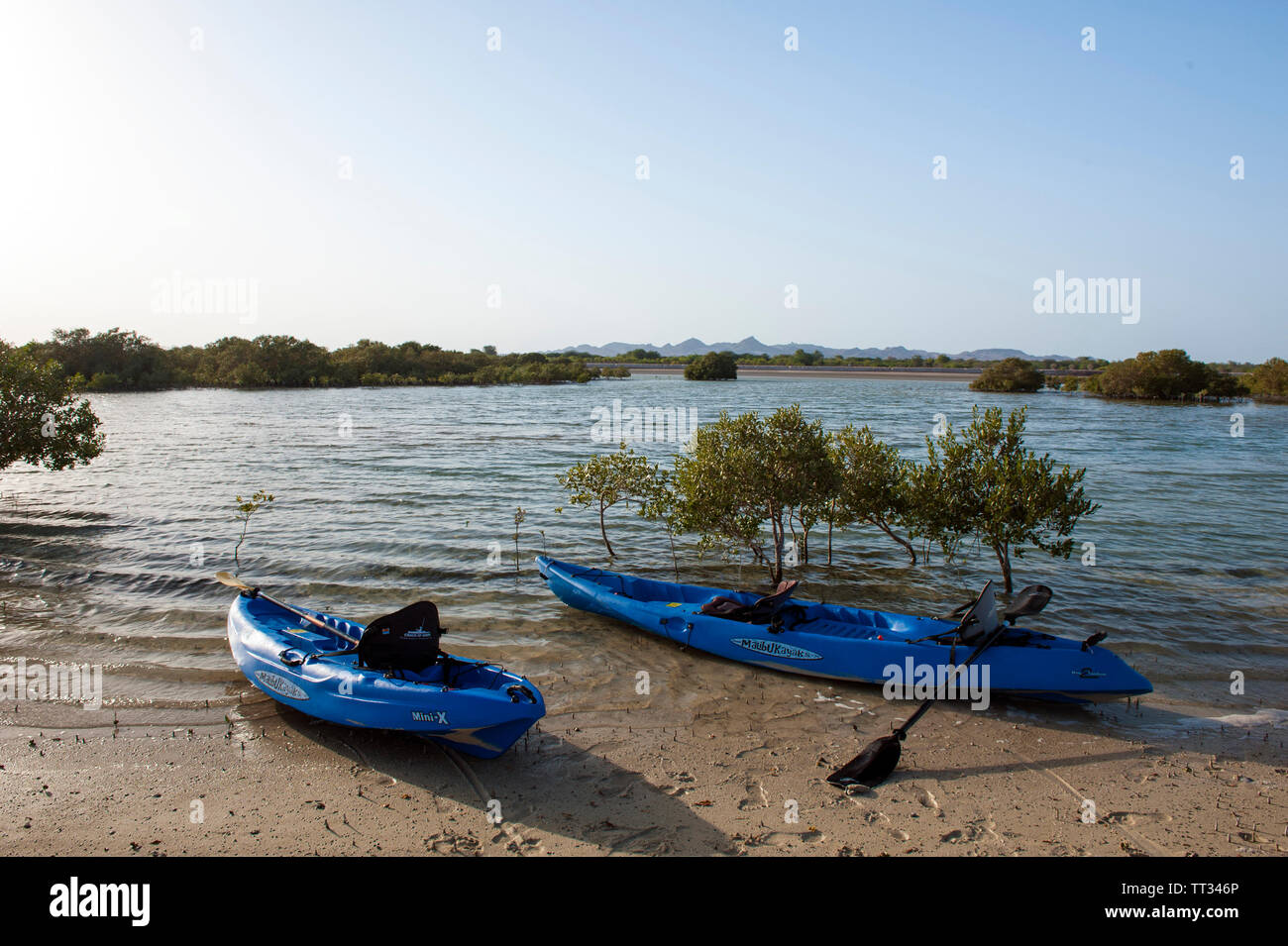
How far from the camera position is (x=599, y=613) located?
14992mm

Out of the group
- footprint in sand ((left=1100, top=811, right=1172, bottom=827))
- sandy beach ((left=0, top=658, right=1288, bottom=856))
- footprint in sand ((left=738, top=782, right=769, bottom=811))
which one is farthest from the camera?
footprint in sand ((left=738, top=782, right=769, bottom=811))

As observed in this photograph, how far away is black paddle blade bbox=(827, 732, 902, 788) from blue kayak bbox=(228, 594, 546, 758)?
11.8ft

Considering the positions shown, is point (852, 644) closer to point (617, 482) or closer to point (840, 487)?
point (840, 487)

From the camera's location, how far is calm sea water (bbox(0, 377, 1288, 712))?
43.7 feet

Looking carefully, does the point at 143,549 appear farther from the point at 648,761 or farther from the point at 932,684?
the point at 932,684

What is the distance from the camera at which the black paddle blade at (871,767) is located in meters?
8.59

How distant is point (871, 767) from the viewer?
28.6 feet

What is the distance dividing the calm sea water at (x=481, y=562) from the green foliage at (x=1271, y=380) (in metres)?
55.0

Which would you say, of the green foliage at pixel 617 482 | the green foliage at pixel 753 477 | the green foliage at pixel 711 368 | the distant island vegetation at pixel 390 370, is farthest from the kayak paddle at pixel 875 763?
the green foliage at pixel 711 368

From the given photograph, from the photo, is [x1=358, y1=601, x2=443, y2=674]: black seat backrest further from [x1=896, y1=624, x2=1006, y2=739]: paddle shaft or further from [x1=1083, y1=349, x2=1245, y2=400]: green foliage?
[x1=1083, y1=349, x2=1245, y2=400]: green foliage

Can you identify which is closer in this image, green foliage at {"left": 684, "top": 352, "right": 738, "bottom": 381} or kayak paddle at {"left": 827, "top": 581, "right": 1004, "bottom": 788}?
kayak paddle at {"left": 827, "top": 581, "right": 1004, "bottom": 788}

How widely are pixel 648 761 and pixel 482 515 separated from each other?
17.3 m

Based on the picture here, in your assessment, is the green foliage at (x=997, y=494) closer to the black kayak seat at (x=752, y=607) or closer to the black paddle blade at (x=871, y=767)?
the black kayak seat at (x=752, y=607)

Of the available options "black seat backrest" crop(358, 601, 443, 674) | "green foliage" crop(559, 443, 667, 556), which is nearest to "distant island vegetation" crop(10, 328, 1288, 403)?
"green foliage" crop(559, 443, 667, 556)
